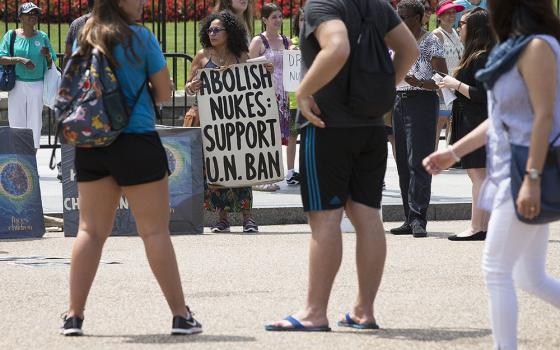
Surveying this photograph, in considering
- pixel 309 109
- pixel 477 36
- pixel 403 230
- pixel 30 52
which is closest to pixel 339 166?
pixel 309 109

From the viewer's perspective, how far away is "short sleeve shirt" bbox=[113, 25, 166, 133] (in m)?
6.32

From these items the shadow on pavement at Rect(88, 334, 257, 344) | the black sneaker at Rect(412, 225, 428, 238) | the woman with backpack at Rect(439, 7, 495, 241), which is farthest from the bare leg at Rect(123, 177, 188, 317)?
the black sneaker at Rect(412, 225, 428, 238)

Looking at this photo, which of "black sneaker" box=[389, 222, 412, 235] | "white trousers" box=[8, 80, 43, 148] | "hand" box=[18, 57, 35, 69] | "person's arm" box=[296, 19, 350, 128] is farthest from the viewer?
"white trousers" box=[8, 80, 43, 148]

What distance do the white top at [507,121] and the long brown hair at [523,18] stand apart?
0.08 meters

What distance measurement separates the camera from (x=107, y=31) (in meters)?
6.29

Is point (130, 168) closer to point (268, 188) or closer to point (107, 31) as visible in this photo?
point (107, 31)

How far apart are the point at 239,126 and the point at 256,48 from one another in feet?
6.66

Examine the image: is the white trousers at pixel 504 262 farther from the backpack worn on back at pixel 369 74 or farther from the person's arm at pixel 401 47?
the person's arm at pixel 401 47

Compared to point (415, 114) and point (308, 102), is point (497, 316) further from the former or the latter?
point (415, 114)

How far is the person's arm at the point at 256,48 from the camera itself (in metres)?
13.6

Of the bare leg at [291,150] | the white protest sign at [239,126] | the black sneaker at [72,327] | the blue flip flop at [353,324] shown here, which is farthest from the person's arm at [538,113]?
the bare leg at [291,150]

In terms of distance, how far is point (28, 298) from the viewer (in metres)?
7.72

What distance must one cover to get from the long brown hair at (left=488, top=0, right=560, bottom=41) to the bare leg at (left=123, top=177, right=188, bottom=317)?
182 centimetres

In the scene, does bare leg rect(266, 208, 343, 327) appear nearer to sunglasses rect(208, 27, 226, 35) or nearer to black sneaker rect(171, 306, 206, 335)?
black sneaker rect(171, 306, 206, 335)
